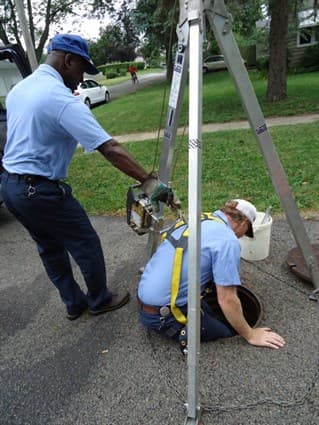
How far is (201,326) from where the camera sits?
2270mm

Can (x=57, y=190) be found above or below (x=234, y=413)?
above

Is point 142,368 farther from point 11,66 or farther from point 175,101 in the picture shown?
point 11,66

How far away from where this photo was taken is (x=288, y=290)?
2.82 m

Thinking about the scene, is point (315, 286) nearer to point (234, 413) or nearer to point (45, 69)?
point (234, 413)

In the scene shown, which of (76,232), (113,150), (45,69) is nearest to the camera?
(113,150)

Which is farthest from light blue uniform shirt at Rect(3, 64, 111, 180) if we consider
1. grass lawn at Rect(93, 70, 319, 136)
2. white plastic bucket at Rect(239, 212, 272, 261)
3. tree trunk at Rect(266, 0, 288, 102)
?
tree trunk at Rect(266, 0, 288, 102)

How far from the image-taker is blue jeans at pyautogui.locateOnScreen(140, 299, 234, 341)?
2271 mm

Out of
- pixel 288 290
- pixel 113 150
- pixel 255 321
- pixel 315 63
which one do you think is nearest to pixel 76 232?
pixel 113 150

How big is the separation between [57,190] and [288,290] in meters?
1.83

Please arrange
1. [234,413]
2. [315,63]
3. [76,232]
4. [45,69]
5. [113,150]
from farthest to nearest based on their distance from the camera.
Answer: [315,63] → [76,232] → [45,69] → [113,150] → [234,413]

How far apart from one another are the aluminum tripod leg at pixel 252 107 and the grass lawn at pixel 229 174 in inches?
62.0

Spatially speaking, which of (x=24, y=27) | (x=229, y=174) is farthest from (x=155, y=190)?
(x=24, y=27)

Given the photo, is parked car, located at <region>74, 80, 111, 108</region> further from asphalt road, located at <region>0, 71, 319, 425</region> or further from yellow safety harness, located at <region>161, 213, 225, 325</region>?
yellow safety harness, located at <region>161, 213, 225, 325</region>

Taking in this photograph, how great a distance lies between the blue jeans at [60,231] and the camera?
2.28 metres
